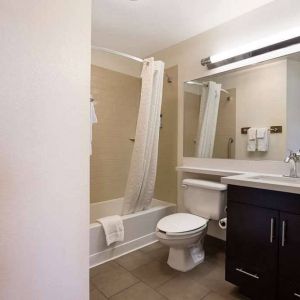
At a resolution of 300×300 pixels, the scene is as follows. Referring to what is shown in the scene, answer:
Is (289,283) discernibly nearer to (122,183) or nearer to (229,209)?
(229,209)

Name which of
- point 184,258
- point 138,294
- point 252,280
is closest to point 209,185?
point 184,258

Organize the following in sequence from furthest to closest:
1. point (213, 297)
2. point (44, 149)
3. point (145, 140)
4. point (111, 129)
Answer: point (111, 129)
point (145, 140)
point (213, 297)
point (44, 149)

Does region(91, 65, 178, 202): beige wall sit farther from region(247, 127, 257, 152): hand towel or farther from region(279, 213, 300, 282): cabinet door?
region(279, 213, 300, 282): cabinet door

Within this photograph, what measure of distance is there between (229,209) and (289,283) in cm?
51

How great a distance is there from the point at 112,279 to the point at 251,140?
1.67 metres

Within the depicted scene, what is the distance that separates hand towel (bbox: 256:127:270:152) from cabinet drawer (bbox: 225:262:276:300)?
974 mm

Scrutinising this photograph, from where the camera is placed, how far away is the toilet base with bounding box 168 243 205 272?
1.88 meters

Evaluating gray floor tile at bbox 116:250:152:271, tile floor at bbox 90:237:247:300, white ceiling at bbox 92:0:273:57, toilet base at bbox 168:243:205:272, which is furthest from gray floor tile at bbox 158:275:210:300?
white ceiling at bbox 92:0:273:57

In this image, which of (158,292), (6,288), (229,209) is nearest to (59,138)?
(6,288)

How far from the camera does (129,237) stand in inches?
87.1

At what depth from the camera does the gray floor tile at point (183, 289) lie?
5.10 ft

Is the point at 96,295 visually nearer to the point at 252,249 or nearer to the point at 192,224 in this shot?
the point at 192,224

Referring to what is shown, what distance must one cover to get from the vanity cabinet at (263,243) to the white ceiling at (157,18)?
1.56 meters

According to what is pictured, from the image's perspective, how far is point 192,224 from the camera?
6.04ft
